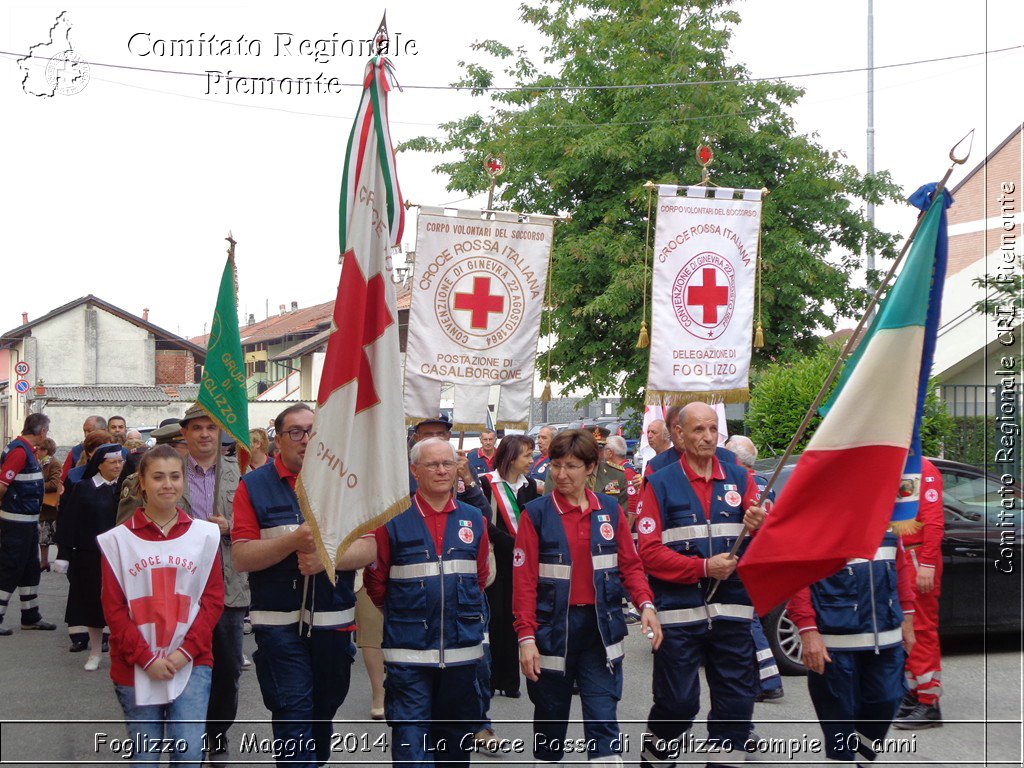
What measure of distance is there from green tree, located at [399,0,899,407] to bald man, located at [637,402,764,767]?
47.8 ft

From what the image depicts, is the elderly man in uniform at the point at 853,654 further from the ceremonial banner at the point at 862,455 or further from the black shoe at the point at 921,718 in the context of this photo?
the black shoe at the point at 921,718

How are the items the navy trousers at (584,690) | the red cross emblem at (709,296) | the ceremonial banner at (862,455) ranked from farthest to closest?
the red cross emblem at (709,296) < the navy trousers at (584,690) < the ceremonial banner at (862,455)

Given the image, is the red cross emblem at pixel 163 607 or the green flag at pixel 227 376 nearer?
the red cross emblem at pixel 163 607

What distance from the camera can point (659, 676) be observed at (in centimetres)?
591

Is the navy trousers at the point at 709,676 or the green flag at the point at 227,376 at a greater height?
the green flag at the point at 227,376

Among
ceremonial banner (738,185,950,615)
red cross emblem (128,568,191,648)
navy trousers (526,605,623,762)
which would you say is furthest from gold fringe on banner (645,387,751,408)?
red cross emblem (128,568,191,648)

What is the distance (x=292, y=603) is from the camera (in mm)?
5336

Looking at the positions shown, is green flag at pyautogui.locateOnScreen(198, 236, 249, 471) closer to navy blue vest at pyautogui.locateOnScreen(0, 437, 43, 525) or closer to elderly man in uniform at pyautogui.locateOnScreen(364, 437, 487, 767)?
elderly man in uniform at pyautogui.locateOnScreen(364, 437, 487, 767)

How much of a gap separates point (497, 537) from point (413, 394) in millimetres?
1940

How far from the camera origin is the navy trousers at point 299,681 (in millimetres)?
5207

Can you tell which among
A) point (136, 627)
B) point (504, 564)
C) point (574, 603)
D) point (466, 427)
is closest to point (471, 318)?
point (466, 427)

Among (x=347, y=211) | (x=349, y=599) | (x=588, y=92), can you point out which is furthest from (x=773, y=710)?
(x=588, y=92)

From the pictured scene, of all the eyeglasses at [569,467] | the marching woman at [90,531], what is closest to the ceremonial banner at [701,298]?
the eyeglasses at [569,467]

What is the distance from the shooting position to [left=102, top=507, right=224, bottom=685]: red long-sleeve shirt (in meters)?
5.04
